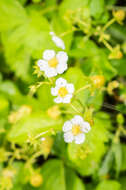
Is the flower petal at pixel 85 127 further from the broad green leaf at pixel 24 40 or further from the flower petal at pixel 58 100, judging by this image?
the broad green leaf at pixel 24 40

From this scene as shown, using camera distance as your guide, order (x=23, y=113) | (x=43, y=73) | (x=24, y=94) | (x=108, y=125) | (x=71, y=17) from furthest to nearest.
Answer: (x=24, y=94) < (x=108, y=125) < (x=23, y=113) < (x=71, y=17) < (x=43, y=73)

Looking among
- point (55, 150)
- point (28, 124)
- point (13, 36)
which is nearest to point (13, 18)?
point (13, 36)

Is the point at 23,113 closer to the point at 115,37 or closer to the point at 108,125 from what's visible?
the point at 108,125

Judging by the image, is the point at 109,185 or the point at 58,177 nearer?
the point at 109,185

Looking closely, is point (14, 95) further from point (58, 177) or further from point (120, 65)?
point (120, 65)

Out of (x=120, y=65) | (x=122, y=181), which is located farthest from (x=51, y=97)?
(x=122, y=181)

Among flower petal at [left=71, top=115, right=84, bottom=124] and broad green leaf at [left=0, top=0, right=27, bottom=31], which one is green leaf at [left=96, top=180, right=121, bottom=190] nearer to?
flower petal at [left=71, top=115, right=84, bottom=124]

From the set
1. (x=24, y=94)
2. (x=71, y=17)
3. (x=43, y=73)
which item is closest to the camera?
(x=43, y=73)

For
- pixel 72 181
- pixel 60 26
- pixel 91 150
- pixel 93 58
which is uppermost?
pixel 60 26

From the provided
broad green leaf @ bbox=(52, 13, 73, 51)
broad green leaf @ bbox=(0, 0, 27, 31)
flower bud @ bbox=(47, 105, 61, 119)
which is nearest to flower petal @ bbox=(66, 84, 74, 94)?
flower bud @ bbox=(47, 105, 61, 119)
